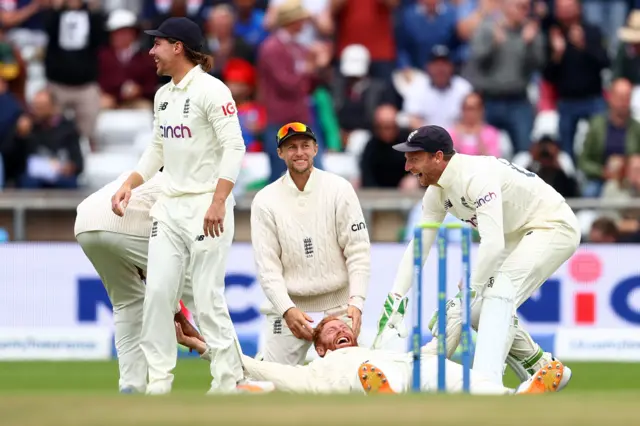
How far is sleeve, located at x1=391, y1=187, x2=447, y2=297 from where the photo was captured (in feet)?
30.2

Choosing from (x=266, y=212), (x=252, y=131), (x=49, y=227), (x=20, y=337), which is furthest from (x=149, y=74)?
(x=266, y=212)

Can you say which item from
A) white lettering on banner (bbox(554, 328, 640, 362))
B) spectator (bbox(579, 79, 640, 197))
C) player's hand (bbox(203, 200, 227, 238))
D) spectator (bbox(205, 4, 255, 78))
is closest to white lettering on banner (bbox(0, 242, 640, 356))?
white lettering on banner (bbox(554, 328, 640, 362))

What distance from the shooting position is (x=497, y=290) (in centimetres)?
912

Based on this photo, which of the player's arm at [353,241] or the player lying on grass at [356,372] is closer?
the player lying on grass at [356,372]

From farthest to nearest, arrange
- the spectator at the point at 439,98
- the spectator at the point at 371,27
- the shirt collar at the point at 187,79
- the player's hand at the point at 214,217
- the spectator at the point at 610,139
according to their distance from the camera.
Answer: the spectator at the point at 371,27, the spectator at the point at 439,98, the spectator at the point at 610,139, the shirt collar at the point at 187,79, the player's hand at the point at 214,217

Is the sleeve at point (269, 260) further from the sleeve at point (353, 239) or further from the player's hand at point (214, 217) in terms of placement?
the player's hand at point (214, 217)

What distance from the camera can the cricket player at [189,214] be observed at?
8.66 metres

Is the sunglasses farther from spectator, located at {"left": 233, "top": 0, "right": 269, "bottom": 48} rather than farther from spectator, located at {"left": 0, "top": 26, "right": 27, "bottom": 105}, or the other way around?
spectator, located at {"left": 0, "top": 26, "right": 27, "bottom": 105}

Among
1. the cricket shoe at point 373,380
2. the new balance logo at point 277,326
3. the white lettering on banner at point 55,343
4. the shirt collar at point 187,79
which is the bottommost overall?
the white lettering on banner at point 55,343

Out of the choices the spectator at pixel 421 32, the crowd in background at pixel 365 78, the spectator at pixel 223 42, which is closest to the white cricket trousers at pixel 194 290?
the crowd in background at pixel 365 78

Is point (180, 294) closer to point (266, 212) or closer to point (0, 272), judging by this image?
point (266, 212)

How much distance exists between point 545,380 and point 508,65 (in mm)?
7611

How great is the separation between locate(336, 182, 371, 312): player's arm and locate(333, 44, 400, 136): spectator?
5996 mm

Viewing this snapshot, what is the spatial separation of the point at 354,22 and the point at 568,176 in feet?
10.7
